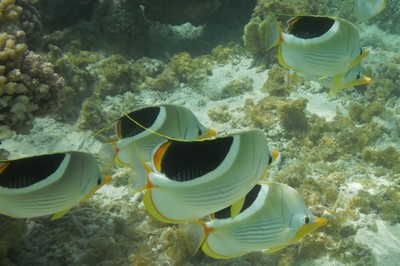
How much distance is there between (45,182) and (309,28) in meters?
2.22

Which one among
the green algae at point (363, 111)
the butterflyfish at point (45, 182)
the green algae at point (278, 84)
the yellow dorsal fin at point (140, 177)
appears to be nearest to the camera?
the yellow dorsal fin at point (140, 177)

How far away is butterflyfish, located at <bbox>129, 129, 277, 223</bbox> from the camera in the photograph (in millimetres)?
1533

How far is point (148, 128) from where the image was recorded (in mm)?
2484

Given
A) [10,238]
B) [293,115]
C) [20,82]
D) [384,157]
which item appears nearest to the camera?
[10,238]

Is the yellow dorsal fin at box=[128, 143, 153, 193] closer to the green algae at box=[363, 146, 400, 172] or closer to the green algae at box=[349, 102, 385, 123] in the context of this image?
the green algae at box=[363, 146, 400, 172]

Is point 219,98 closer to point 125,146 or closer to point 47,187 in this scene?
point 125,146

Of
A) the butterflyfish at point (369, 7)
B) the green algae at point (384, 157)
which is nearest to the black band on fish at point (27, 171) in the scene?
the green algae at point (384, 157)

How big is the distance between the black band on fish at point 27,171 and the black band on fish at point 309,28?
1989mm

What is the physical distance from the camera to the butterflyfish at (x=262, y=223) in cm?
212

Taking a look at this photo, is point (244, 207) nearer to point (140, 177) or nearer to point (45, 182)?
point (140, 177)

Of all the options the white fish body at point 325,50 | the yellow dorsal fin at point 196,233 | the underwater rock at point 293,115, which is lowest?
the underwater rock at point 293,115

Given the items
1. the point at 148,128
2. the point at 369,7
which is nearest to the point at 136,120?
the point at 148,128

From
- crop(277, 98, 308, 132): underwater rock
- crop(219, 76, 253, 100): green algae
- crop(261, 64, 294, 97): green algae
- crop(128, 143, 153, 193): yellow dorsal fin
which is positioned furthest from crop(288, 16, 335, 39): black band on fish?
crop(219, 76, 253, 100): green algae

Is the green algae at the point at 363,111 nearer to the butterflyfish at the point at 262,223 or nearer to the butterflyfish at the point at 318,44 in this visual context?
the butterflyfish at the point at 318,44
